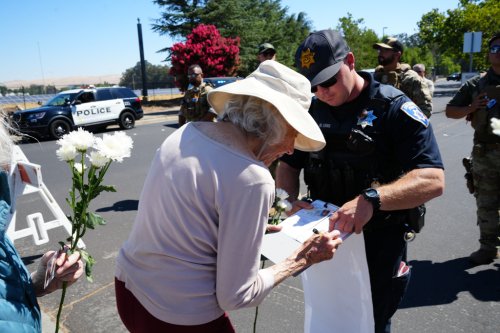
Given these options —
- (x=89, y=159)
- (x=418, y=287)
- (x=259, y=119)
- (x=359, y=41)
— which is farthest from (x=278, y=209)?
(x=359, y=41)

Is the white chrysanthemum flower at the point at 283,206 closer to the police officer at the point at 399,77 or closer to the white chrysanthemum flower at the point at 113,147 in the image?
the white chrysanthemum flower at the point at 113,147

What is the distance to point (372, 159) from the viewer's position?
2.02 meters

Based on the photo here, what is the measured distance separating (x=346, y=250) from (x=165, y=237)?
0.98m

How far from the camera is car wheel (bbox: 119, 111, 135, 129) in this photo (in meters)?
15.7

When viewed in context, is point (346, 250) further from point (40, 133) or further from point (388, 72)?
point (40, 133)

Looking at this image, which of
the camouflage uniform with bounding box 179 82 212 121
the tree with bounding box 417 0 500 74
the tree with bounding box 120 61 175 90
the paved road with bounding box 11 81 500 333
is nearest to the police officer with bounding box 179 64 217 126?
the camouflage uniform with bounding box 179 82 212 121

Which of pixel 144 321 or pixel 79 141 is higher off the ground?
pixel 79 141

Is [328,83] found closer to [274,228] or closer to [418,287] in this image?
[274,228]

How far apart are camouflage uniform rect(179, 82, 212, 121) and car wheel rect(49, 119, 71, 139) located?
30.6ft

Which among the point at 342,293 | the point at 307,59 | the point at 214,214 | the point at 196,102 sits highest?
the point at 307,59

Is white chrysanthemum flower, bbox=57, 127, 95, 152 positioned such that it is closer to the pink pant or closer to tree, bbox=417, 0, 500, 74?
the pink pant

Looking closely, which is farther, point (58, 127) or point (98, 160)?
point (58, 127)

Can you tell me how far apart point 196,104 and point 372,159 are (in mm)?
4501

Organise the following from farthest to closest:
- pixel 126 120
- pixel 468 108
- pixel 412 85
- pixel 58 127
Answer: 1. pixel 126 120
2. pixel 58 127
3. pixel 412 85
4. pixel 468 108
